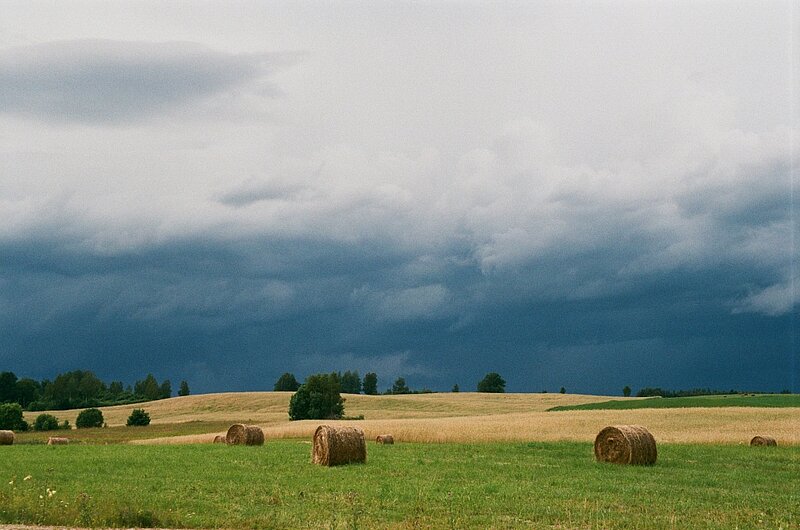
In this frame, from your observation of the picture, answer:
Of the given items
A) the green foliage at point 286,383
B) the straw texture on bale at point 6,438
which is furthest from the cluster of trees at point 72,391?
the straw texture on bale at point 6,438

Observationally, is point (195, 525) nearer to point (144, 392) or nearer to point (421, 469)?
point (421, 469)

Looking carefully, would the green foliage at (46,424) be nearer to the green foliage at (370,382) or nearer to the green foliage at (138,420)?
the green foliage at (138,420)

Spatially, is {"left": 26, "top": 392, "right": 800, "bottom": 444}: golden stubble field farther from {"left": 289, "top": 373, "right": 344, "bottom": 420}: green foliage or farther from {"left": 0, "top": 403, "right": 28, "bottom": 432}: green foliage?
{"left": 0, "top": 403, "right": 28, "bottom": 432}: green foliage

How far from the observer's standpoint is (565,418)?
200 feet

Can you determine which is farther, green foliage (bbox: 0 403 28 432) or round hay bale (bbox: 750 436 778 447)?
green foliage (bbox: 0 403 28 432)

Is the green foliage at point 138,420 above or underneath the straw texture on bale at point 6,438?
underneath

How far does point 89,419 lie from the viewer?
95688 millimetres

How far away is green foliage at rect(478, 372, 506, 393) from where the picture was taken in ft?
557

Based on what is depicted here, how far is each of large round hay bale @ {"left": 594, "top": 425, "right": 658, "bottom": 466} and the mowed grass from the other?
565 millimetres

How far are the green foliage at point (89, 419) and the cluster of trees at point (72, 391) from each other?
1810 inches

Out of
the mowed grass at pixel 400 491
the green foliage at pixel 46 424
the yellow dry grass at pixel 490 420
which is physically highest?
the mowed grass at pixel 400 491

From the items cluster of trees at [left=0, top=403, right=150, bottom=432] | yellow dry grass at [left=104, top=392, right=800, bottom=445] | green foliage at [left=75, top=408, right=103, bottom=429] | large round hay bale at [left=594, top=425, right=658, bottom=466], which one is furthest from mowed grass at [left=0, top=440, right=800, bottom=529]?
green foliage at [left=75, top=408, right=103, bottom=429]

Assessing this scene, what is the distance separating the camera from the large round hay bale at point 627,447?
29516mm

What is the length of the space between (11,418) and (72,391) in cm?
8298
